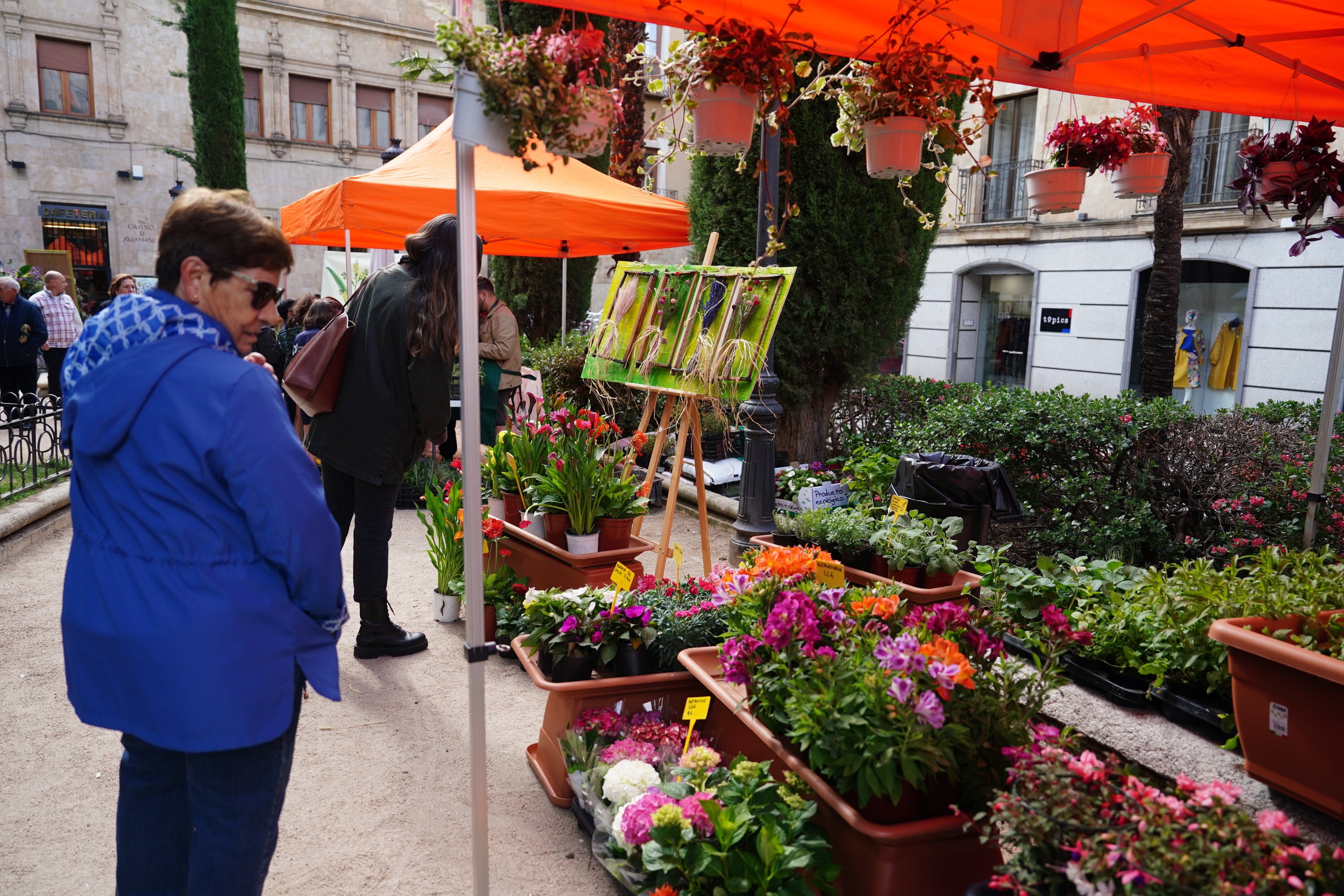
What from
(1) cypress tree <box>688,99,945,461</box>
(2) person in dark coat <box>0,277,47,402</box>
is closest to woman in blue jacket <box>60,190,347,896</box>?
(1) cypress tree <box>688,99,945,461</box>

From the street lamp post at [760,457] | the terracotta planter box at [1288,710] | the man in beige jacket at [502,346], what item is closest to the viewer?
the terracotta planter box at [1288,710]

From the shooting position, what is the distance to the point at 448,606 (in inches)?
174

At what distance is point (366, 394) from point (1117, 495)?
3782 millimetres

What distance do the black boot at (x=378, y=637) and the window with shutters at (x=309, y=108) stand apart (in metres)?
22.2

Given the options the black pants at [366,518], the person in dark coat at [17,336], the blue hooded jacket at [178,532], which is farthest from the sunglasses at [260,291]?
the person in dark coat at [17,336]

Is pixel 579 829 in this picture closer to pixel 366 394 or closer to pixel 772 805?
pixel 772 805

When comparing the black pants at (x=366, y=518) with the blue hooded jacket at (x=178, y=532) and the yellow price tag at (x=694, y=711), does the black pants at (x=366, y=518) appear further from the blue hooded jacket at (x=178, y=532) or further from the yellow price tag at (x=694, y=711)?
the blue hooded jacket at (x=178, y=532)

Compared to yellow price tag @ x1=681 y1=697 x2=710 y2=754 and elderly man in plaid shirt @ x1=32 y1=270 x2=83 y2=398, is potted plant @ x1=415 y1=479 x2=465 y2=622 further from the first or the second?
elderly man in plaid shirt @ x1=32 y1=270 x2=83 y2=398

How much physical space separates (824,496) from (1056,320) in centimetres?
1160

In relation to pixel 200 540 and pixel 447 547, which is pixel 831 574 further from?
pixel 447 547

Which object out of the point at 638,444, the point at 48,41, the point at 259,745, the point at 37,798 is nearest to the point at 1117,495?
the point at 638,444

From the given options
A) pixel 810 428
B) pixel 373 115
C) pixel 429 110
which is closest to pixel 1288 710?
pixel 810 428

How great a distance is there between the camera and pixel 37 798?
2807 millimetres

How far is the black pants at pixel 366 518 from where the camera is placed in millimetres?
3754
